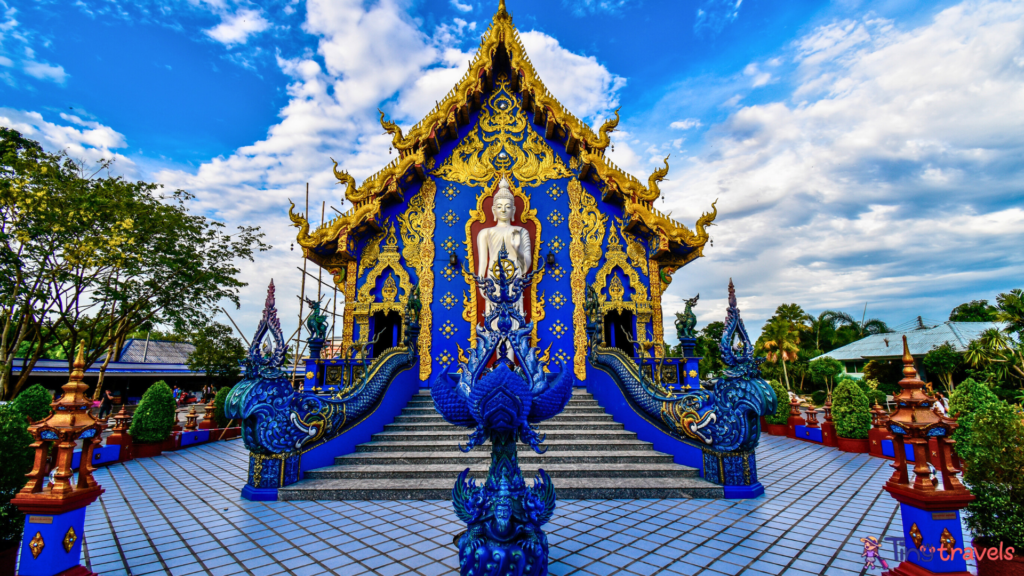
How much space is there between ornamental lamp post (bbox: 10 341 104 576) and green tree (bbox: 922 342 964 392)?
28270 millimetres

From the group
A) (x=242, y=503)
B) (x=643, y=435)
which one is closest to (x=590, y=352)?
(x=643, y=435)

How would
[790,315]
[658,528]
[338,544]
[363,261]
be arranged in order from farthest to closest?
[790,315] < [363,261] < [658,528] < [338,544]

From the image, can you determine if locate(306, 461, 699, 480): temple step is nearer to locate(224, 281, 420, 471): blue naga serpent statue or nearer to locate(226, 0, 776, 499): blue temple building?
locate(226, 0, 776, 499): blue temple building

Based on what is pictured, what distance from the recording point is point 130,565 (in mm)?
3797

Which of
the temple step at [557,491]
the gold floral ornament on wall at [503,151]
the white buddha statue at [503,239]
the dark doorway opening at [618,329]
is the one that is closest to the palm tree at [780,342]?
Result: the dark doorway opening at [618,329]

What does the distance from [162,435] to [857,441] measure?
14.0 m

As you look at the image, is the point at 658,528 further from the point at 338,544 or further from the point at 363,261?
the point at 363,261

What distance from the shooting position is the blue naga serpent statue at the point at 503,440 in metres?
3.22

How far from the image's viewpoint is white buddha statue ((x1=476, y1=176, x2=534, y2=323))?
407 inches

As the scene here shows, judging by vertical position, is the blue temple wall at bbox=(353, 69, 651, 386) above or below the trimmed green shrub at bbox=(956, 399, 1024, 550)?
above

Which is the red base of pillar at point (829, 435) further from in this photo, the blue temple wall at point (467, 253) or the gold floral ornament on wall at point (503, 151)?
the gold floral ornament on wall at point (503, 151)

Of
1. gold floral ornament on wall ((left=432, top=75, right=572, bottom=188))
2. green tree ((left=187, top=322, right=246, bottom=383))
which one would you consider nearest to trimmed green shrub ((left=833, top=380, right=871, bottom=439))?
gold floral ornament on wall ((left=432, top=75, right=572, bottom=188))

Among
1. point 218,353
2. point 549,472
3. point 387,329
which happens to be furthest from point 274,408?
point 218,353

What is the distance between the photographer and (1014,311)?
41.8ft
